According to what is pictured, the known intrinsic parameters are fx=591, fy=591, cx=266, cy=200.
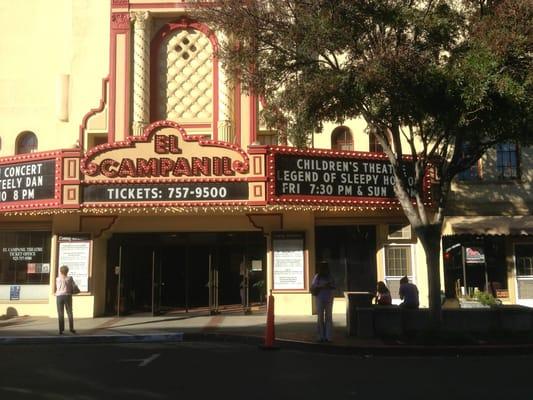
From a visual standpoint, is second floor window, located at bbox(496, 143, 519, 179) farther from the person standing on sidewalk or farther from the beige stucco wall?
the person standing on sidewalk

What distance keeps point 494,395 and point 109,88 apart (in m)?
15.4

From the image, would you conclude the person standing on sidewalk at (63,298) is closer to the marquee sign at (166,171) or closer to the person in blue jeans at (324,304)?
the marquee sign at (166,171)

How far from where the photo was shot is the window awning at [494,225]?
17453 mm

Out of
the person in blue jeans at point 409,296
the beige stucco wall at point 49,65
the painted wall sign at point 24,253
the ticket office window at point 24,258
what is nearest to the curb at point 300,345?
the person in blue jeans at point 409,296

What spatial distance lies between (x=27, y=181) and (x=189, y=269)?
575 centimetres

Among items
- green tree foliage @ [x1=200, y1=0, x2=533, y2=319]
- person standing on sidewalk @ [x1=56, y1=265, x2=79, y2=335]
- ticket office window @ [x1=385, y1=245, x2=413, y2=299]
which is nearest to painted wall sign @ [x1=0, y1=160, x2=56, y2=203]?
person standing on sidewalk @ [x1=56, y1=265, x2=79, y2=335]

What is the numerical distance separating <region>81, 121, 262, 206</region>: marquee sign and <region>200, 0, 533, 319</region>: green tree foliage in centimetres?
303

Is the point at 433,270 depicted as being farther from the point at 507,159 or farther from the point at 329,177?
the point at 507,159

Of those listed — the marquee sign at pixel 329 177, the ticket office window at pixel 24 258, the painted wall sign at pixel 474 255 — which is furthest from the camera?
the ticket office window at pixel 24 258

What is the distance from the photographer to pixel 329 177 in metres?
16.8

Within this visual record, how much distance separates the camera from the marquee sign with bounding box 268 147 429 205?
16.3m

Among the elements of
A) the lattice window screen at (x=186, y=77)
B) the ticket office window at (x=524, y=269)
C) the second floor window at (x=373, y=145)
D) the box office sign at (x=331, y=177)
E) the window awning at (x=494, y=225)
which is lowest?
the ticket office window at (x=524, y=269)

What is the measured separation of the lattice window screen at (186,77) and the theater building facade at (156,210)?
4cm

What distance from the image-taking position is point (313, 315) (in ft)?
59.4
